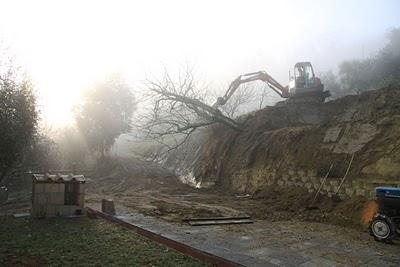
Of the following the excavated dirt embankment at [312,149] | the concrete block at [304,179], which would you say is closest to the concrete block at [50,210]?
the excavated dirt embankment at [312,149]

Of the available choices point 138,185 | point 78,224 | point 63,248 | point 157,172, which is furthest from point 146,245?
point 157,172

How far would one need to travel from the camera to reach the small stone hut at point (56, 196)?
11.3 m

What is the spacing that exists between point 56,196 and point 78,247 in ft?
13.5

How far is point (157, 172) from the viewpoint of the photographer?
25.9 m

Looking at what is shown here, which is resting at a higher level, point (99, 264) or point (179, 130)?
point (179, 130)

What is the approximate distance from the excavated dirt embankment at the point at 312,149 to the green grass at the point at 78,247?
21.8 feet

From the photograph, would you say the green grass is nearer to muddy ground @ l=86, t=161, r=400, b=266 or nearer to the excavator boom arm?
muddy ground @ l=86, t=161, r=400, b=266

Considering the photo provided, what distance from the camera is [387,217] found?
877 centimetres

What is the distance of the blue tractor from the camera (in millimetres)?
8664

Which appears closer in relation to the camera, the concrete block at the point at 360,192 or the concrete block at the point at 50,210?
the concrete block at the point at 50,210

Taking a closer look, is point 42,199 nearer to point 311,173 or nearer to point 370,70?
point 311,173

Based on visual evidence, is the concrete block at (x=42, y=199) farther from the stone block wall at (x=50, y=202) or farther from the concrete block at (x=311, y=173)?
the concrete block at (x=311, y=173)

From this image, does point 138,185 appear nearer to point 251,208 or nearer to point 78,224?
point 251,208

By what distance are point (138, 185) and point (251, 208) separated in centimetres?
981
